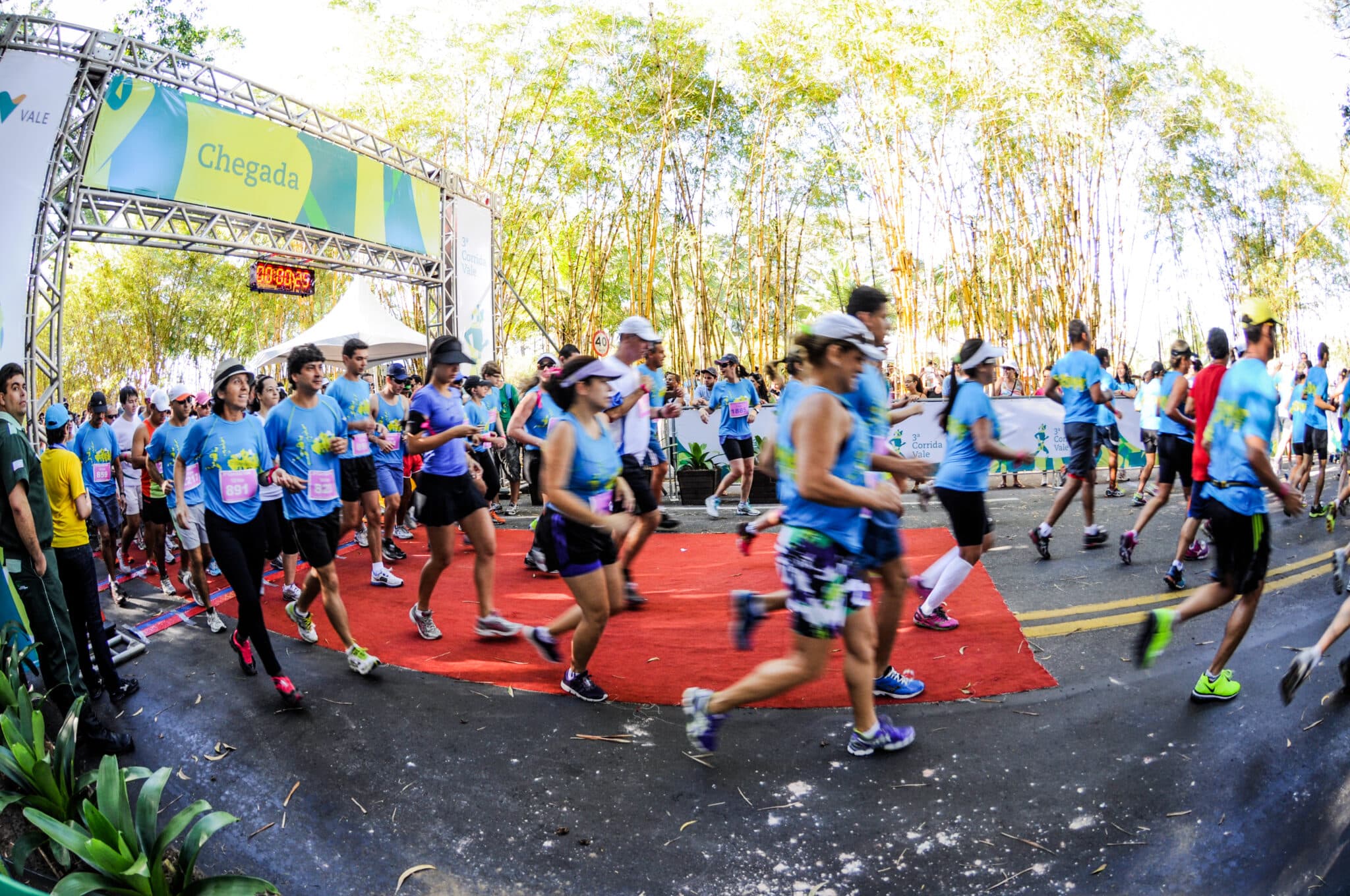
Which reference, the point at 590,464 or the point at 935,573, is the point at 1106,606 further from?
the point at 590,464

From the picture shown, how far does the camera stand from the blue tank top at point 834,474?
9.89 ft

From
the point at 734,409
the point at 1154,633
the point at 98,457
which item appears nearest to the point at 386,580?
the point at 98,457

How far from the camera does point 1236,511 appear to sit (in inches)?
145

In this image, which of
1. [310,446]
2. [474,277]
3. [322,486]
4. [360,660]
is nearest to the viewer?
[360,660]

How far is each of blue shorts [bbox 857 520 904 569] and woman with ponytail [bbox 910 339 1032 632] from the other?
3.59 feet

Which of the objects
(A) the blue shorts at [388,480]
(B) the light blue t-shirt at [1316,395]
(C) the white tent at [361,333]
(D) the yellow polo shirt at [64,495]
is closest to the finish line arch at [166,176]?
(C) the white tent at [361,333]

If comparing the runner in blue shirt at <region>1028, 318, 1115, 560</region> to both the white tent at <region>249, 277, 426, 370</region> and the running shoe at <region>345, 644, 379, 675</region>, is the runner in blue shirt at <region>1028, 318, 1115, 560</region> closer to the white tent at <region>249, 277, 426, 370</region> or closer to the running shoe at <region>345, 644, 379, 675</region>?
the running shoe at <region>345, 644, 379, 675</region>

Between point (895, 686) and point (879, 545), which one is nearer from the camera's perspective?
point (879, 545)

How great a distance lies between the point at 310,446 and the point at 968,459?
3.79 meters

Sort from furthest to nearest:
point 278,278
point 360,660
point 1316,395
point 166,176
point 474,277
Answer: point 474,277, point 278,278, point 166,176, point 1316,395, point 360,660

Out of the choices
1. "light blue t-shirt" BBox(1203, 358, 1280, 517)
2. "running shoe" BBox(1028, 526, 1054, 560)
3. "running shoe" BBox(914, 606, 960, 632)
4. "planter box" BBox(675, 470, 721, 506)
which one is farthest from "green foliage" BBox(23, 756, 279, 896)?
"planter box" BBox(675, 470, 721, 506)

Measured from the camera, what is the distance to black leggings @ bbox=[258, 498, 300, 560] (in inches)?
193

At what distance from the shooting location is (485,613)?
206 inches

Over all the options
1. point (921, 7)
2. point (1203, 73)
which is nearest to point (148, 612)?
point (921, 7)
